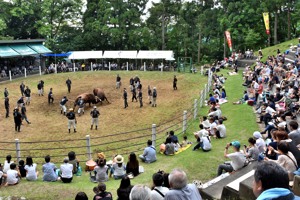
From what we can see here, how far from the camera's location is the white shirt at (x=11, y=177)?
10781 millimetres

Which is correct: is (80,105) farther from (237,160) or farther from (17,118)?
(237,160)

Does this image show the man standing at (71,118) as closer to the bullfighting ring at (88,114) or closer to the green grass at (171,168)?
the bullfighting ring at (88,114)

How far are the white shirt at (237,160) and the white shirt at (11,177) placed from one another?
7091mm

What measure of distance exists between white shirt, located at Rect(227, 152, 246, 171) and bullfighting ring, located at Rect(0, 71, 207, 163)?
5693mm

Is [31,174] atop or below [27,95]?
below

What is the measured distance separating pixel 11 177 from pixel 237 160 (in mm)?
7427

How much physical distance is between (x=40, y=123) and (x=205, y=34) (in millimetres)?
35300

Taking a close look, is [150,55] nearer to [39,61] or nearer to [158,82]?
[158,82]

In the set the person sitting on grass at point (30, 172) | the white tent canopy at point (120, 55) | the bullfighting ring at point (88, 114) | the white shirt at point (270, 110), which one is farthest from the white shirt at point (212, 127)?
the white tent canopy at point (120, 55)

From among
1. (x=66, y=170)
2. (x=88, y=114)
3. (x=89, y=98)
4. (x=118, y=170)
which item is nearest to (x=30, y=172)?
(x=66, y=170)

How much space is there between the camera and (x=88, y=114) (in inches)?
909

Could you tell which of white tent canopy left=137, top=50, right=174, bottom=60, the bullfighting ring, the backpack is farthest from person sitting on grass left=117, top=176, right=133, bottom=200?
white tent canopy left=137, top=50, right=174, bottom=60

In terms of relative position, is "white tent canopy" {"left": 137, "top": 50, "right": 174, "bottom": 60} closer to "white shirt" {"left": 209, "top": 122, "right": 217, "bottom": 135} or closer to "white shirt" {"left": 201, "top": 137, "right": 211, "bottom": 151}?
"white shirt" {"left": 209, "top": 122, "right": 217, "bottom": 135}

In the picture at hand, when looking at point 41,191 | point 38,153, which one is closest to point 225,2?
point 38,153
